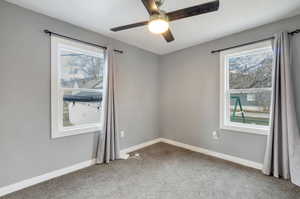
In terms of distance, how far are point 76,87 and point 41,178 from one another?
1472 millimetres

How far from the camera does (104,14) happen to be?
223cm

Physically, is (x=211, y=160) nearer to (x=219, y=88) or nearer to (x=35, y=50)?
(x=219, y=88)

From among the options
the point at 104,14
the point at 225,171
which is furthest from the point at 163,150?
the point at 104,14

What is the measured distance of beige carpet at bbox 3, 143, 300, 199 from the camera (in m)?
1.91

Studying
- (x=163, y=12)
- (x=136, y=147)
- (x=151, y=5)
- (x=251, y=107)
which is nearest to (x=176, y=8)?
(x=163, y=12)

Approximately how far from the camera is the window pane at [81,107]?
8.62 ft

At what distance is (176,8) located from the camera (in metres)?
2.06

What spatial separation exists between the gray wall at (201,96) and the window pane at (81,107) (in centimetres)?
179

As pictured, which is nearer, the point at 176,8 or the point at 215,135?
the point at 176,8

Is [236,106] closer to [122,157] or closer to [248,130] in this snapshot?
[248,130]

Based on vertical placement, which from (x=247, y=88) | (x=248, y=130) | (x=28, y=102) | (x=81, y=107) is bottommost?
(x=248, y=130)

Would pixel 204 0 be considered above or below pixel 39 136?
above

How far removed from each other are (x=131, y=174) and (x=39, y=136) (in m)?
1.47

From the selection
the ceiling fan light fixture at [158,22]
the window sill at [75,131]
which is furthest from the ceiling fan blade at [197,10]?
the window sill at [75,131]
